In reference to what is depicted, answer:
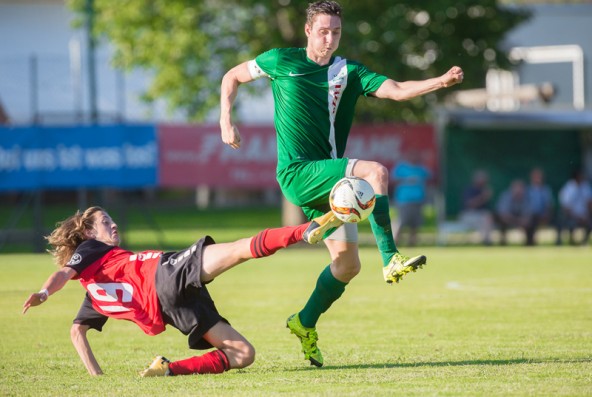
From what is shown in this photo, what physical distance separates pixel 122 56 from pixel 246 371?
75.2ft

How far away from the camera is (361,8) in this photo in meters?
25.7

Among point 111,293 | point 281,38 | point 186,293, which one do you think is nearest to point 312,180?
point 186,293

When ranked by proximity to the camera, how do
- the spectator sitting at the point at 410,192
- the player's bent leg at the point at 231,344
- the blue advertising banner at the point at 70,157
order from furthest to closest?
the spectator sitting at the point at 410,192, the blue advertising banner at the point at 70,157, the player's bent leg at the point at 231,344

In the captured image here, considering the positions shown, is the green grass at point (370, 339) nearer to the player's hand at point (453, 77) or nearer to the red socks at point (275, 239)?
the red socks at point (275, 239)

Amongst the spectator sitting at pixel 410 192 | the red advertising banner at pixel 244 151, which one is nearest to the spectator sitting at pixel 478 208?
the spectator sitting at pixel 410 192

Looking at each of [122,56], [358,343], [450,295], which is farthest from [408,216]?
[358,343]

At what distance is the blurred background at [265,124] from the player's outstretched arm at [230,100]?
13856 mm

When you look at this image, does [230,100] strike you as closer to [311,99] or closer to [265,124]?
[311,99]

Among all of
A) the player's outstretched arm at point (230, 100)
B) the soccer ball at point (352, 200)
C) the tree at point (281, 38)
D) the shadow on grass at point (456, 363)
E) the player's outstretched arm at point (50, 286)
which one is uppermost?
the tree at point (281, 38)

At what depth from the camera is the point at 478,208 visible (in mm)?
22578

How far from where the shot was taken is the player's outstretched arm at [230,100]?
745cm

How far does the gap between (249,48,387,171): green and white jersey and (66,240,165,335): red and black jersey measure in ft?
4.17

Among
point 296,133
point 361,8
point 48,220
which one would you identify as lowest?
point 48,220

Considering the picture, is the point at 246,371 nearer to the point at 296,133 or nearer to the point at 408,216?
the point at 296,133
